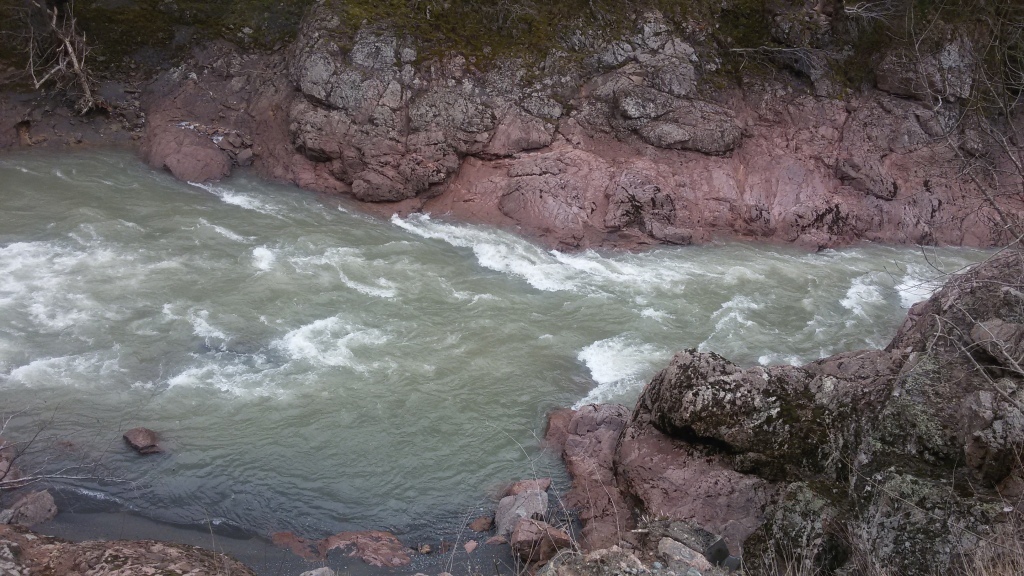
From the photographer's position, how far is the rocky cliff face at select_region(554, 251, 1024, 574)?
563cm

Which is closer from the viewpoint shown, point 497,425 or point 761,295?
point 497,425

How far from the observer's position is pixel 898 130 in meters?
17.4

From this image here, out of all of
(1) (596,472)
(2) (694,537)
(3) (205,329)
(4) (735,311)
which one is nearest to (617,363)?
(4) (735,311)

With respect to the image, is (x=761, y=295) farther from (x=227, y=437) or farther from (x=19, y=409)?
(x=19, y=409)

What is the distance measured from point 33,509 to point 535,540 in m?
Answer: 4.91

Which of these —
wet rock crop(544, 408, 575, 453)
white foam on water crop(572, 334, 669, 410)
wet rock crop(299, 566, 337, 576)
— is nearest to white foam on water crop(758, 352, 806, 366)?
white foam on water crop(572, 334, 669, 410)

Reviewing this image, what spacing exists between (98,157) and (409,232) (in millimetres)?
6710

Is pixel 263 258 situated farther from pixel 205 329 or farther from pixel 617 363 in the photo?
pixel 617 363

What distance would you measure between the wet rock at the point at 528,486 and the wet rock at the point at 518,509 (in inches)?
7.1

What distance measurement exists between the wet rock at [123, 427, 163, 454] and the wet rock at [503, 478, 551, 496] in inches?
159

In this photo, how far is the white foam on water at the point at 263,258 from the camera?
1253cm

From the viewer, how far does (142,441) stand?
27.6 ft

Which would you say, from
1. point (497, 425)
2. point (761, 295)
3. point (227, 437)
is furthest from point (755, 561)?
point (761, 295)

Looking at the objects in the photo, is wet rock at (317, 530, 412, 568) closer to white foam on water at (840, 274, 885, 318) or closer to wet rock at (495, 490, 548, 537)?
wet rock at (495, 490, 548, 537)
